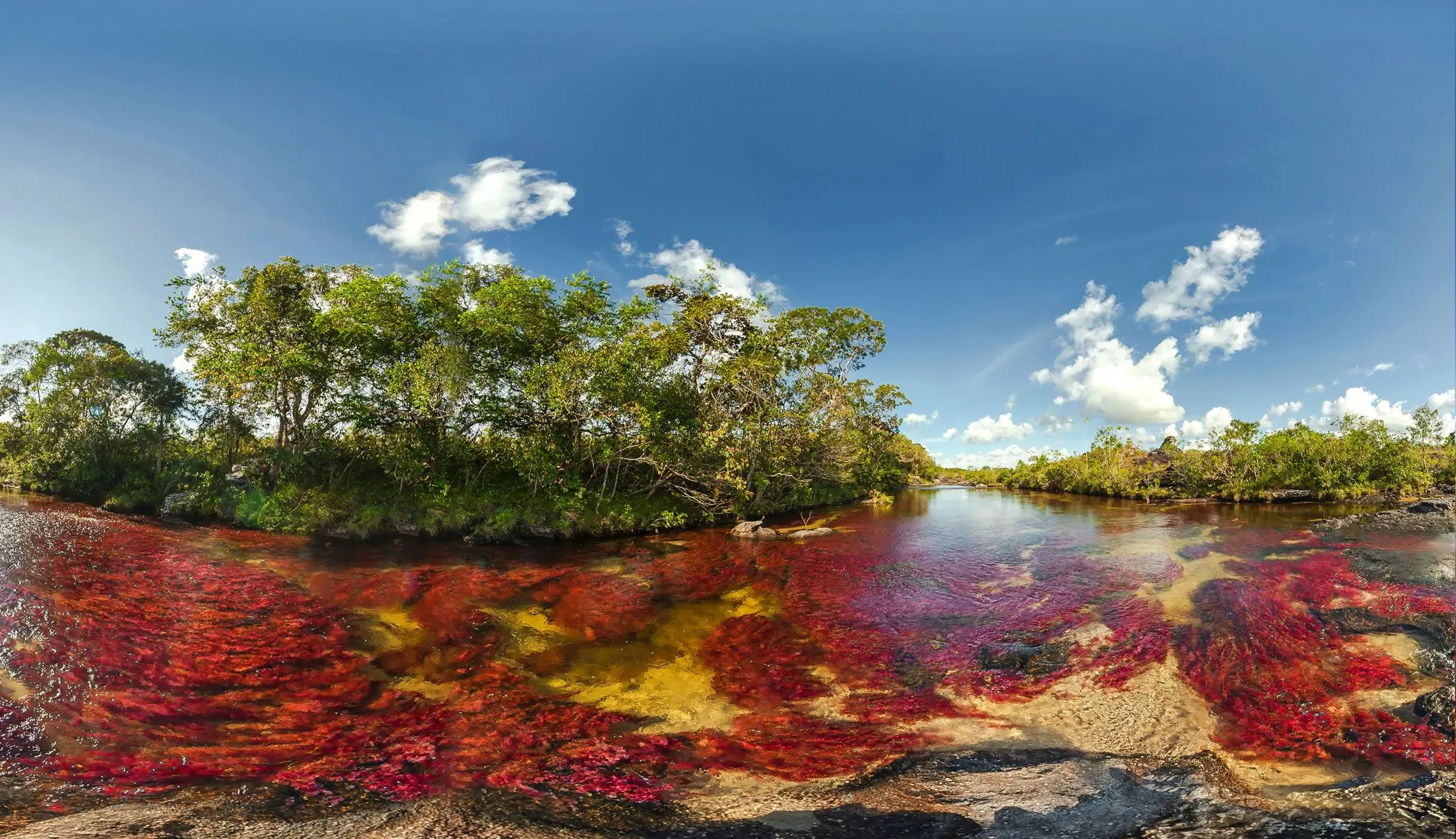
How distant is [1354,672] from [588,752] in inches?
502

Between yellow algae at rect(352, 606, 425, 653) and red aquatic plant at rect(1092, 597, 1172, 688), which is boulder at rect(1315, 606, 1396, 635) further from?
yellow algae at rect(352, 606, 425, 653)

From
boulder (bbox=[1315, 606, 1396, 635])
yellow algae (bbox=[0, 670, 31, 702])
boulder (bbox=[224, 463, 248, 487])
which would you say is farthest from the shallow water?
boulder (bbox=[224, 463, 248, 487])

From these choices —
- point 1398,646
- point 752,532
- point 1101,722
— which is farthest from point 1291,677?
point 752,532

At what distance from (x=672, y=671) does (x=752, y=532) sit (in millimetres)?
16238

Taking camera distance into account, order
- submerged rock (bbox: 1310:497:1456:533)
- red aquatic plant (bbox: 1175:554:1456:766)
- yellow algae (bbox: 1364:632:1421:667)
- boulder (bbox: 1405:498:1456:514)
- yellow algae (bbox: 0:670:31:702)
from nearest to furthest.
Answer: red aquatic plant (bbox: 1175:554:1456:766) → yellow algae (bbox: 0:670:31:702) → yellow algae (bbox: 1364:632:1421:667) → submerged rock (bbox: 1310:497:1456:533) → boulder (bbox: 1405:498:1456:514)

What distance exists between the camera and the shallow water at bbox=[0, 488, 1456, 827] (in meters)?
6.49

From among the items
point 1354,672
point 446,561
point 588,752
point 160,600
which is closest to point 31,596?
point 160,600

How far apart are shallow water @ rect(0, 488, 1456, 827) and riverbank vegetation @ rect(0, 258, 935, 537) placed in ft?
20.1

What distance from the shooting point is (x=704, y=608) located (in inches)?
569

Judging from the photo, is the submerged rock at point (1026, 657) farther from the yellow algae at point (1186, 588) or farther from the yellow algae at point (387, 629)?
the yellow algae at point (387, 629)

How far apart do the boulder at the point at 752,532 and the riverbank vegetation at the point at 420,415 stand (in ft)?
7.37

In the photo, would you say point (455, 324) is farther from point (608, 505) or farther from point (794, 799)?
point (794, 799)

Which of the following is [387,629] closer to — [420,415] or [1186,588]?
[420,415]

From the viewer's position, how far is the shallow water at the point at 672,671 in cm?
649
